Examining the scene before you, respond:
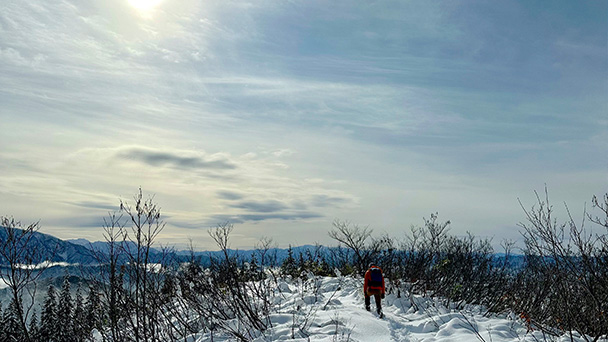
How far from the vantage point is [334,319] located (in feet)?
28.7

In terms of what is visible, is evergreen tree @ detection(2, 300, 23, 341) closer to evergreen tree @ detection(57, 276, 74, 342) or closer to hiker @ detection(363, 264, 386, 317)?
evergreen tree @ detection(57, 276, 74, 342)

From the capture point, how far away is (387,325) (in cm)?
932

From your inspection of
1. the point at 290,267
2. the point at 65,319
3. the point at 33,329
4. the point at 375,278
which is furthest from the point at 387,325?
the point at 33,329

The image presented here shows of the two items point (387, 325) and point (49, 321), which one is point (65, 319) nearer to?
point (387, 325)

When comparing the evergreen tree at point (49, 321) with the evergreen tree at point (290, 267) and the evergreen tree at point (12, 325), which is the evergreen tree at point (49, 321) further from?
the evergreen tree at point (290, 267)

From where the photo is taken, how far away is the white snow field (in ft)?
26.3

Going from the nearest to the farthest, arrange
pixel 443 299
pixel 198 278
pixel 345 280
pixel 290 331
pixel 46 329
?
pixel 290 331, pixel 198 278, pixel 443 299, pixel 345 280, pixel 46 329

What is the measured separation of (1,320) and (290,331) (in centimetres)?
3429

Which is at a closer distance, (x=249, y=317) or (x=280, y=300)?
(x=249, y=317)

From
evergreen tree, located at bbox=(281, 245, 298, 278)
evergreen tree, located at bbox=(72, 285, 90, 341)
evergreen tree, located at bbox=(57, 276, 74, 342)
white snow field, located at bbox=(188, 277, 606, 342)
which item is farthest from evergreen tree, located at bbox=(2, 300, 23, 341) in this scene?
white snow field, located at bbox=(188, 277, 606, 342)

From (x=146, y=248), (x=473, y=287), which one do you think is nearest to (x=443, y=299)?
(x=473, y=287)

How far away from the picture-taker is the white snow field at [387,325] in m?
8.03

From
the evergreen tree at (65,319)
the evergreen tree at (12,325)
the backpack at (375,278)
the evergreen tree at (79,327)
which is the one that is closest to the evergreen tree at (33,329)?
the evergreen tree at (12,325)

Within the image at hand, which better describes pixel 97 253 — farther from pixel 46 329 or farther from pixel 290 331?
pixel 46 329
